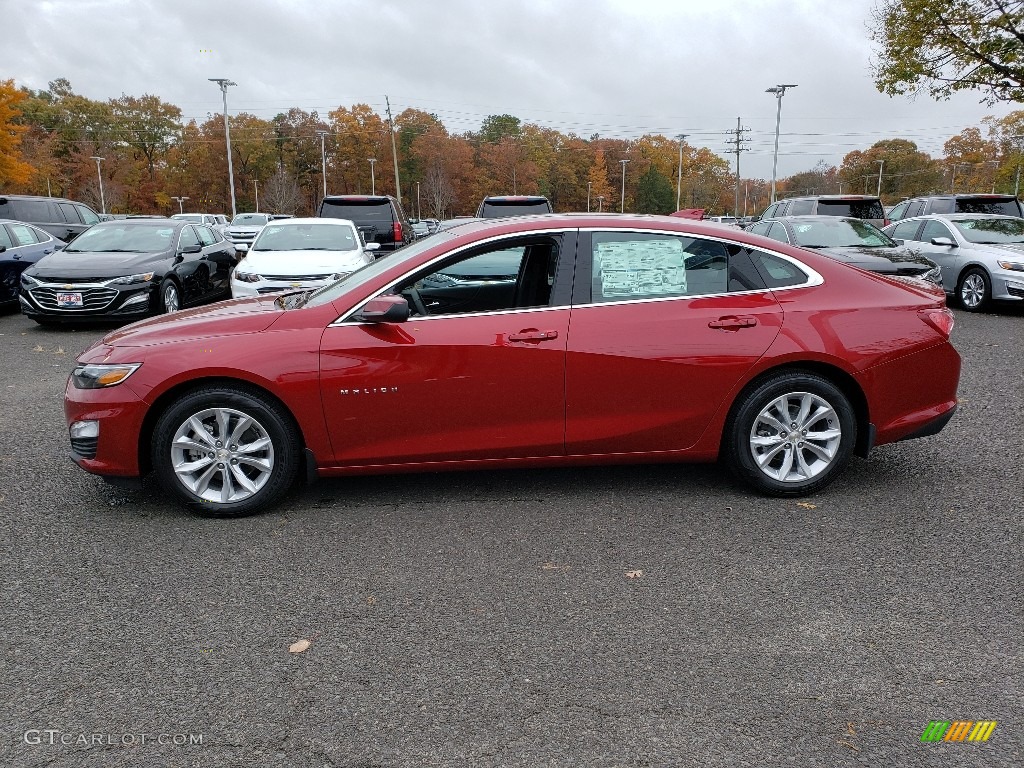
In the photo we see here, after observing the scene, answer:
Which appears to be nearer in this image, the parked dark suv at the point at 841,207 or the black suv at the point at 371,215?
the parked dark suv at the point at 841,207

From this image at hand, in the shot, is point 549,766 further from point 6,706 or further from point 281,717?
point 6,706

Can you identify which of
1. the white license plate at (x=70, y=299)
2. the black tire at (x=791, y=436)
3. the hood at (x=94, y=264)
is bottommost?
the black tire at (x=791, y=436)

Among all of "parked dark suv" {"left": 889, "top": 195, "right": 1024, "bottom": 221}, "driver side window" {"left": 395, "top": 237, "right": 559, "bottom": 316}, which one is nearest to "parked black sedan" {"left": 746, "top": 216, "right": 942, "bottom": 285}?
"parked dark suv" {"left": 889, "top": 195, "right": 1024, "bottom": 221}

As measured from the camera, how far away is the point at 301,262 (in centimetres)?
1106

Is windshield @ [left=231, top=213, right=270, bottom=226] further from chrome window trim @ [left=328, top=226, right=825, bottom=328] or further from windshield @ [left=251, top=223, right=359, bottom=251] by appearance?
chrome window trim @ [left=328, top=226, right=825, bottom=328]

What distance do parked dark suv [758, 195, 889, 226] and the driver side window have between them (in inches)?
440

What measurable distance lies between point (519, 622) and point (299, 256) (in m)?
8.92

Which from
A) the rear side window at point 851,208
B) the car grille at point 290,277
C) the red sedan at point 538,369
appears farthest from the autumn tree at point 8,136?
the red sedan at point 538,369

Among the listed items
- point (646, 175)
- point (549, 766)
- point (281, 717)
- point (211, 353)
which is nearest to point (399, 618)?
point (281, 717)

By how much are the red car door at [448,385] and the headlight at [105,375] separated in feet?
3.35

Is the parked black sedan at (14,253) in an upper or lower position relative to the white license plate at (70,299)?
upper

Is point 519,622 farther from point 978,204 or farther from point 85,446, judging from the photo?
point 978,204

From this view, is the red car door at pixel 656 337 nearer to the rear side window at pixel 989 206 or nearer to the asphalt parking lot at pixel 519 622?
the asphalt parking lot at pixel 519 622

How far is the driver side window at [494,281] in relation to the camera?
4539 millimetres
